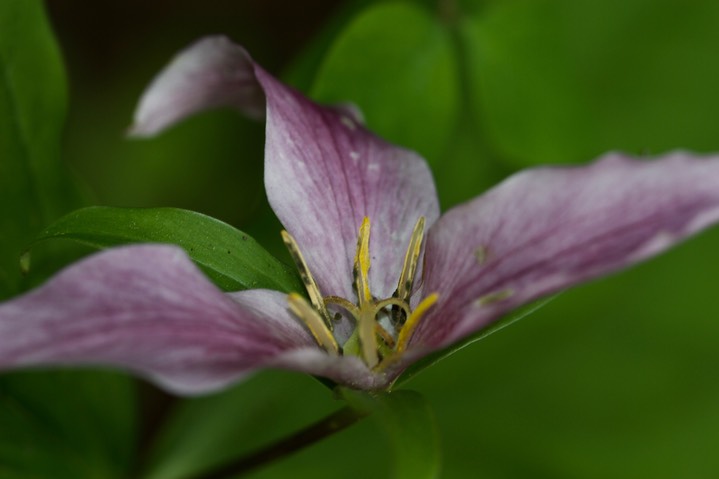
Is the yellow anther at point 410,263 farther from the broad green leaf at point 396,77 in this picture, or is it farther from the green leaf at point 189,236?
the broad green leaf at point 396,77

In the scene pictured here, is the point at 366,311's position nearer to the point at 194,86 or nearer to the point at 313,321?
the point at 313,321

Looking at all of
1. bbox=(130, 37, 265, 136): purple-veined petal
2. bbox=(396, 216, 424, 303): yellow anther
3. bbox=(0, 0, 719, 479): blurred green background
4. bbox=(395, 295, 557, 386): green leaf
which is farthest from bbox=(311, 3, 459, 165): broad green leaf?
bbox=(395, 295, 557, 386): green leaf

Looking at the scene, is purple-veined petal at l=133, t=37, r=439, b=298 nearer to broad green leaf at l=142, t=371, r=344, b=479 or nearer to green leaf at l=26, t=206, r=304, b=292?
green leaf at l=26, t=206, r=304, b=292

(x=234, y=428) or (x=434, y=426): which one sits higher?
(x=434, y=426)

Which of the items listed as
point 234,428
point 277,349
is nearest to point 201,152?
point 234,428

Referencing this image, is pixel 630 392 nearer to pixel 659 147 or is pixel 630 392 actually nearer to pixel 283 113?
pixel 659 147

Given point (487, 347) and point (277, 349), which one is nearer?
point (277, 349)

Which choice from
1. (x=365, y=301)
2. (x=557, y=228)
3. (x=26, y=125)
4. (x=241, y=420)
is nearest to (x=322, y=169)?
(x=365, y=301)

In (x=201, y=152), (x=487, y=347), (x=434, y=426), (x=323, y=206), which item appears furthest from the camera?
(x=201, y=152)
